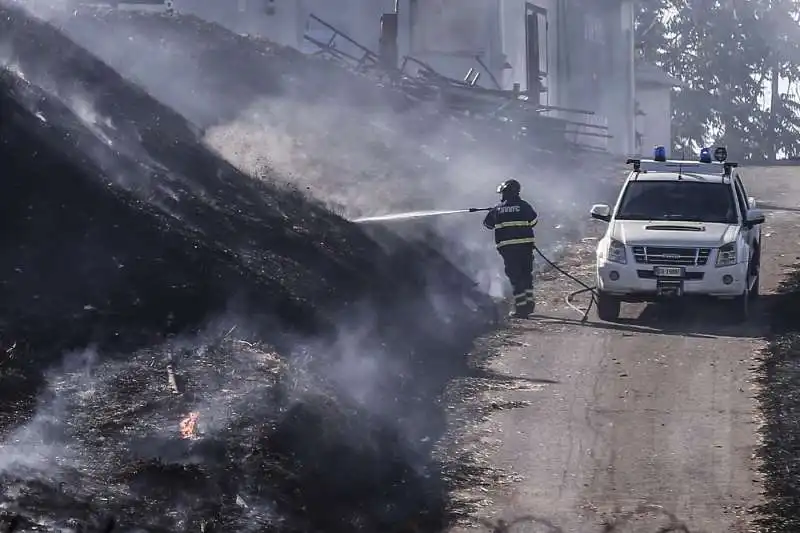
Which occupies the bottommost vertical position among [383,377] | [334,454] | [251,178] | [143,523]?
[143,523]

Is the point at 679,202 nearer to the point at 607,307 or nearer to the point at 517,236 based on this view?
the point at 607,307

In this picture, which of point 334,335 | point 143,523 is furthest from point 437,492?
point 334,335

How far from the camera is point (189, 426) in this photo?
1105 centimetres

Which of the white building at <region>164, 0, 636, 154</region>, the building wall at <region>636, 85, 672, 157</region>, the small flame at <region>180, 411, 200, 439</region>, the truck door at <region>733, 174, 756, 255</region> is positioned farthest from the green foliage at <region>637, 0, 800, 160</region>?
the small flame at <region>180, 411, 200, 439</region>

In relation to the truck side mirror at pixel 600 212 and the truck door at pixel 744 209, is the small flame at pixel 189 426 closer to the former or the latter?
→ the truck side mirror at pixel 600 212

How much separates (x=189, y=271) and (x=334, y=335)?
1.72 metres

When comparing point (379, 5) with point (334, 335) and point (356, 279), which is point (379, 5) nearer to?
point (356, 279)

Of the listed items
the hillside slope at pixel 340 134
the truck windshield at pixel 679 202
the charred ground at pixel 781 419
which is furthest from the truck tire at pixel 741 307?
the hillside slope at pixel 340 134

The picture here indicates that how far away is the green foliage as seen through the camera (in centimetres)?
7438

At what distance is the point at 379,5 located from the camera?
36.3m

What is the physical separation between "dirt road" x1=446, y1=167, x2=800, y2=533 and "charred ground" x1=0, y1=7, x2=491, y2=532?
0.75 m

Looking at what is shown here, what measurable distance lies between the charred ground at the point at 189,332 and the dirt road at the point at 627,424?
0.75 m

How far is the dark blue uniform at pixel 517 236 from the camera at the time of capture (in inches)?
724

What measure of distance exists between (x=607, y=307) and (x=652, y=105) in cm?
4476
